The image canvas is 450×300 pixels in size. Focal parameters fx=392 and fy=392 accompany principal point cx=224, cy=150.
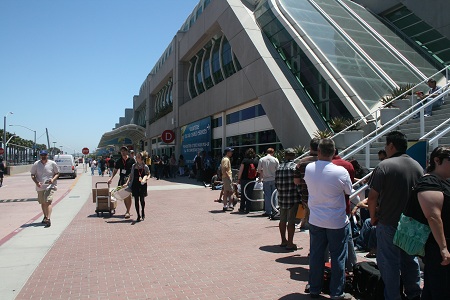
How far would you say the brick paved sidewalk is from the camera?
16.0ft

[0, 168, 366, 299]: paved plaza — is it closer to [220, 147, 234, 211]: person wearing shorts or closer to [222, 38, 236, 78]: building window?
[220, 147, 234, 211]: person wearing shorts

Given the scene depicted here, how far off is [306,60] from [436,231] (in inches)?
539

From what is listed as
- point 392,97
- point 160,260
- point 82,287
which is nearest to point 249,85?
point 392,97

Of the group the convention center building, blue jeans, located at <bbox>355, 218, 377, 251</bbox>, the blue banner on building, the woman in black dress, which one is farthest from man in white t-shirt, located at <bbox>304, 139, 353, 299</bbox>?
the blue banner on building

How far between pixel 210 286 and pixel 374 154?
7.75 m

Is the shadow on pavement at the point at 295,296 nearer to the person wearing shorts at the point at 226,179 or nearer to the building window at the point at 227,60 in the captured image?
the person wearing shorts at the point at 226,179

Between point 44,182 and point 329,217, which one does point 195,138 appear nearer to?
point 44,182

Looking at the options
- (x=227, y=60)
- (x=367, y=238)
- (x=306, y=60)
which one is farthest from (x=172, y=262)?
(x=227, y=60)

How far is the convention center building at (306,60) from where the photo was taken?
14797mm

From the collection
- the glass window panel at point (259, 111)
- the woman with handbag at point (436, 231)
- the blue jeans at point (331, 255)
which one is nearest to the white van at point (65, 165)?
the glass window panel at point (259, 111)

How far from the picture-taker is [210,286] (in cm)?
502

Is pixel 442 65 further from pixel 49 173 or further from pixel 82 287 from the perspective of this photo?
pixel 82 287

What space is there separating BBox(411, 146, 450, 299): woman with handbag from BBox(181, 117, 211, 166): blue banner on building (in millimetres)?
22939

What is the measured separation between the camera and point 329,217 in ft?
14.1
